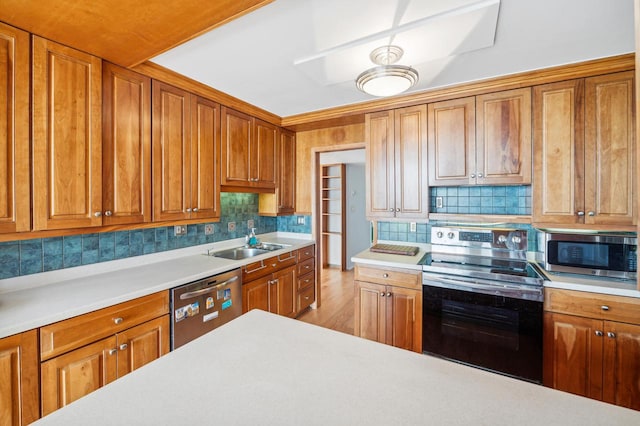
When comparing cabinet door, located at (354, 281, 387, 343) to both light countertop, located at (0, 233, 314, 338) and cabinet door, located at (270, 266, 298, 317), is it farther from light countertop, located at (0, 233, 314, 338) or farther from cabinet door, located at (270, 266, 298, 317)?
light countertop, located at (0, 233, 314, 338)

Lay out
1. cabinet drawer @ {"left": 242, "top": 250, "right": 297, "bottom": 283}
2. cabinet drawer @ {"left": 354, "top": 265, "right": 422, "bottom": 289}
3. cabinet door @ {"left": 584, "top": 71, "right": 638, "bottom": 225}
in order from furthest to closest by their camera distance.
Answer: cabinet drawer @ {"left": 242, "top": 250, "right": 297, "bottom": 283}, cabinet drawer @ {"left": 354, "top": 265, "right": 422, "bottom": 289}, cabinet door @ {"left": 584, "top": 71, "right": 638, "bottom": 225}

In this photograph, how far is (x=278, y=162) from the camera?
3.29m

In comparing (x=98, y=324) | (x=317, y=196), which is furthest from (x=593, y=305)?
(x=98, y=324)

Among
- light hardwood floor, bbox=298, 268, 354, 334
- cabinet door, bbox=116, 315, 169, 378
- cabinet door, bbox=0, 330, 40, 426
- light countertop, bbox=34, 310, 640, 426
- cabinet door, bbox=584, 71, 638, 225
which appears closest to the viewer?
light countertop, bbox=34, 310, 640, 426

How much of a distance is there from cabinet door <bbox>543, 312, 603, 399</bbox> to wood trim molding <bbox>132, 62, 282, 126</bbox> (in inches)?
117

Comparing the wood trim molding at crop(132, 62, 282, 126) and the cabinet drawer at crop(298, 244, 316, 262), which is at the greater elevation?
the wood trim molding at crop(132, 62, 282, 126)

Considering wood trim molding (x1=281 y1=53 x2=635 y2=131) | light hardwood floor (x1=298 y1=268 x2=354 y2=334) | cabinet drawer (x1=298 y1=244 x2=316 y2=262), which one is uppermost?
wood trim molding (x1=281 y1=53 x2=635 y2=131)

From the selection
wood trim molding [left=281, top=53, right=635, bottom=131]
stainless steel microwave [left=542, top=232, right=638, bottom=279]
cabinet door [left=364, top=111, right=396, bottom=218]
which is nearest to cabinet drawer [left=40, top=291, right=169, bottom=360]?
cabinet door [left=364, top=111, right=396, bottom=218]

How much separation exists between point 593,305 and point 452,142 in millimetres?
1467

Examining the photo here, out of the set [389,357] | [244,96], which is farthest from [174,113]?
[389,357]

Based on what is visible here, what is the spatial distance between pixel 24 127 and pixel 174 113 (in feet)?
2.91

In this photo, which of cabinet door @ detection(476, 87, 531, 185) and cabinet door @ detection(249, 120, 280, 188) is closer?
cabinet door @ detection(476, 87, 531, 185)

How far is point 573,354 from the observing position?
179 centimetres

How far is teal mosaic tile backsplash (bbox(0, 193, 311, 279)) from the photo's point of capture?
1.67 metres
